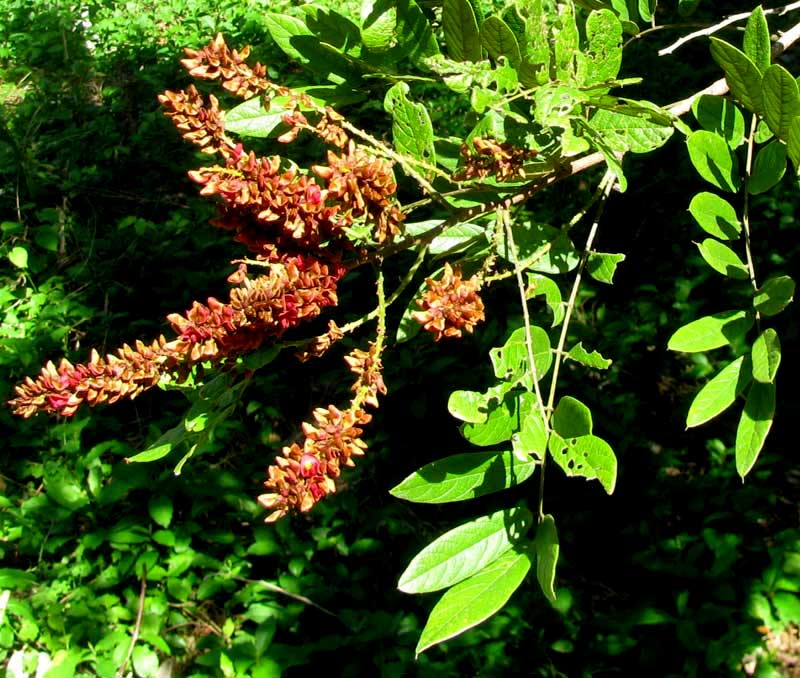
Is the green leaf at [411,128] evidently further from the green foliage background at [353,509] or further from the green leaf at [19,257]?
the green leaf at [19,257]

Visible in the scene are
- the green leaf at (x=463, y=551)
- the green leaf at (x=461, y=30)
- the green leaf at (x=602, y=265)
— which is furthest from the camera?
the green leaf at (x=602, y=265)

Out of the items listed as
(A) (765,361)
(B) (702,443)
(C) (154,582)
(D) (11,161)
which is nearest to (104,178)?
(D) (11,161)

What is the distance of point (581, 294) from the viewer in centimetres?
324

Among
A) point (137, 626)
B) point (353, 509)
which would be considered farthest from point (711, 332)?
point (137, 626)

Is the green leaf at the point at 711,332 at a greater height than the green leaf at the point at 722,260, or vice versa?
the green leaf at the point at 722,260

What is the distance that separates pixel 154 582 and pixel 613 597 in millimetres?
1418

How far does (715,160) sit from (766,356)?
26 cm

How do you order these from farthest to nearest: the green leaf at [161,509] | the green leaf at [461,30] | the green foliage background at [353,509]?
the green leaf at [161,509], the green foliage background at [353,509], the green leaf at [461,30]

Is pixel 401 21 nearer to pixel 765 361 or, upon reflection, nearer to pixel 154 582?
pixel 765 361

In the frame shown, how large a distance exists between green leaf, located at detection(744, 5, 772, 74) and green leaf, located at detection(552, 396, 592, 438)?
412mm

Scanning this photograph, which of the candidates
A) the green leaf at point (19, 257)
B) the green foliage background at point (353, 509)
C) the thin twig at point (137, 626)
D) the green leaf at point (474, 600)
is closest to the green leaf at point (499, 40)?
the green leaf at point (474, 600)

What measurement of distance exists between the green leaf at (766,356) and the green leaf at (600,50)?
0.31 m

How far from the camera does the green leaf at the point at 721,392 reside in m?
0.90

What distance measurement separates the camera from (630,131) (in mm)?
856
